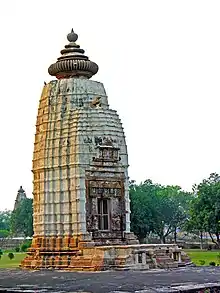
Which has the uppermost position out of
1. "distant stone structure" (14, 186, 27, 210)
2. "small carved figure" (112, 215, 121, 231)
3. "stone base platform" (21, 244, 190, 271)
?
"distant stone structure" (14, 186, 27, 210)

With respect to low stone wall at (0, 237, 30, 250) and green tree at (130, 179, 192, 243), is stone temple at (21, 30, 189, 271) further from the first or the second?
low stone wall at (0, 237, 30, 250)

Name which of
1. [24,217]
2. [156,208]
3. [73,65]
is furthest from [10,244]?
[73,65]

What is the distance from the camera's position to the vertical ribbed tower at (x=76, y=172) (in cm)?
2947

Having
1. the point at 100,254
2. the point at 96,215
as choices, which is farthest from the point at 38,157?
the point at 100,254

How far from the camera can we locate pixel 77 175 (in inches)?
1161

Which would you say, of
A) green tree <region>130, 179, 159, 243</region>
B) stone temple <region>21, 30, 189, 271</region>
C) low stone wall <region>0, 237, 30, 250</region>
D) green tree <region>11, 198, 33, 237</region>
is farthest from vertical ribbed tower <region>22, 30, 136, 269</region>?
green tree <region>11, 198, 33, 237</region>

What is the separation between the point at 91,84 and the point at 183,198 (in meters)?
54.9

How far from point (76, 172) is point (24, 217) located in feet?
179

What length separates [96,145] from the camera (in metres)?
30.2

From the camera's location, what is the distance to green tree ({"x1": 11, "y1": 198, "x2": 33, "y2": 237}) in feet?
263

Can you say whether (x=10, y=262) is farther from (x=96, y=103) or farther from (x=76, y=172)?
(x=96, y=103)

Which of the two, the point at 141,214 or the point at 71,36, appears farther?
the point at 141,214

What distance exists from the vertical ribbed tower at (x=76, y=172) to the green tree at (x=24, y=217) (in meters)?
49.0

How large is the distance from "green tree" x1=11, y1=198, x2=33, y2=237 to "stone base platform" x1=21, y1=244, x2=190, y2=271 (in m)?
50.1
